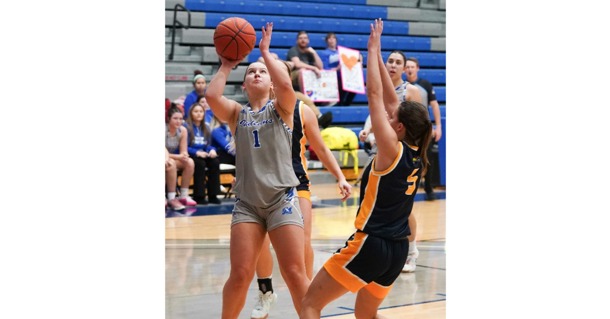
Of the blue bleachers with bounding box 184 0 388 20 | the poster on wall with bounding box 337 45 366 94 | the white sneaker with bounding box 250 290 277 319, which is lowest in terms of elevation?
the white sneaker with bounding box 250 290 277 319

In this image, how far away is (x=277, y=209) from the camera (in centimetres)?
448

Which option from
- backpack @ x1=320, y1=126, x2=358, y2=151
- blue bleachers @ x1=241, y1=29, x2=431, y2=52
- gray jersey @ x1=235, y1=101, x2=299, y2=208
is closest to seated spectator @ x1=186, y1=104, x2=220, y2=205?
backpack @ x1=320, y1=126, x2=358, y2=151

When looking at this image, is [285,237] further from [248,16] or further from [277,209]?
[248,16]

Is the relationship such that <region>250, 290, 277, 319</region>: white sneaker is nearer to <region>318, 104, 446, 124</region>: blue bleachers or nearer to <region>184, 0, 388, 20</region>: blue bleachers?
<region>318, 104, 446, 124</region>: blue bleachers

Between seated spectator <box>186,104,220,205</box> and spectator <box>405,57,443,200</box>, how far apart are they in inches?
106

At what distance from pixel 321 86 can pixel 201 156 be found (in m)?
3.87

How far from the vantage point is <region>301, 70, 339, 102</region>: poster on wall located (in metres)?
13.8

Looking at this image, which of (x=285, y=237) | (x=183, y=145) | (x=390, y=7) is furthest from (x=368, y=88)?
(x=390, y=7)

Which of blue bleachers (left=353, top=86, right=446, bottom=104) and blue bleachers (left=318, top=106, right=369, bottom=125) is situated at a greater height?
blue bleachers (left=353, top=86, right=446, bottom=104)

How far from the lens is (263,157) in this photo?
453cm

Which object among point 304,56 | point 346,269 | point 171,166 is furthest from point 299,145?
point 304,56

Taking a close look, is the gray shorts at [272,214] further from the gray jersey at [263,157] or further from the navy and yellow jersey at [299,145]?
the navy and yellow jersey at [299,145]

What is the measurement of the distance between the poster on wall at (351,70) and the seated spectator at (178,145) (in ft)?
15.0

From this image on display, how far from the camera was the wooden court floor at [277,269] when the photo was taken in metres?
5.66
